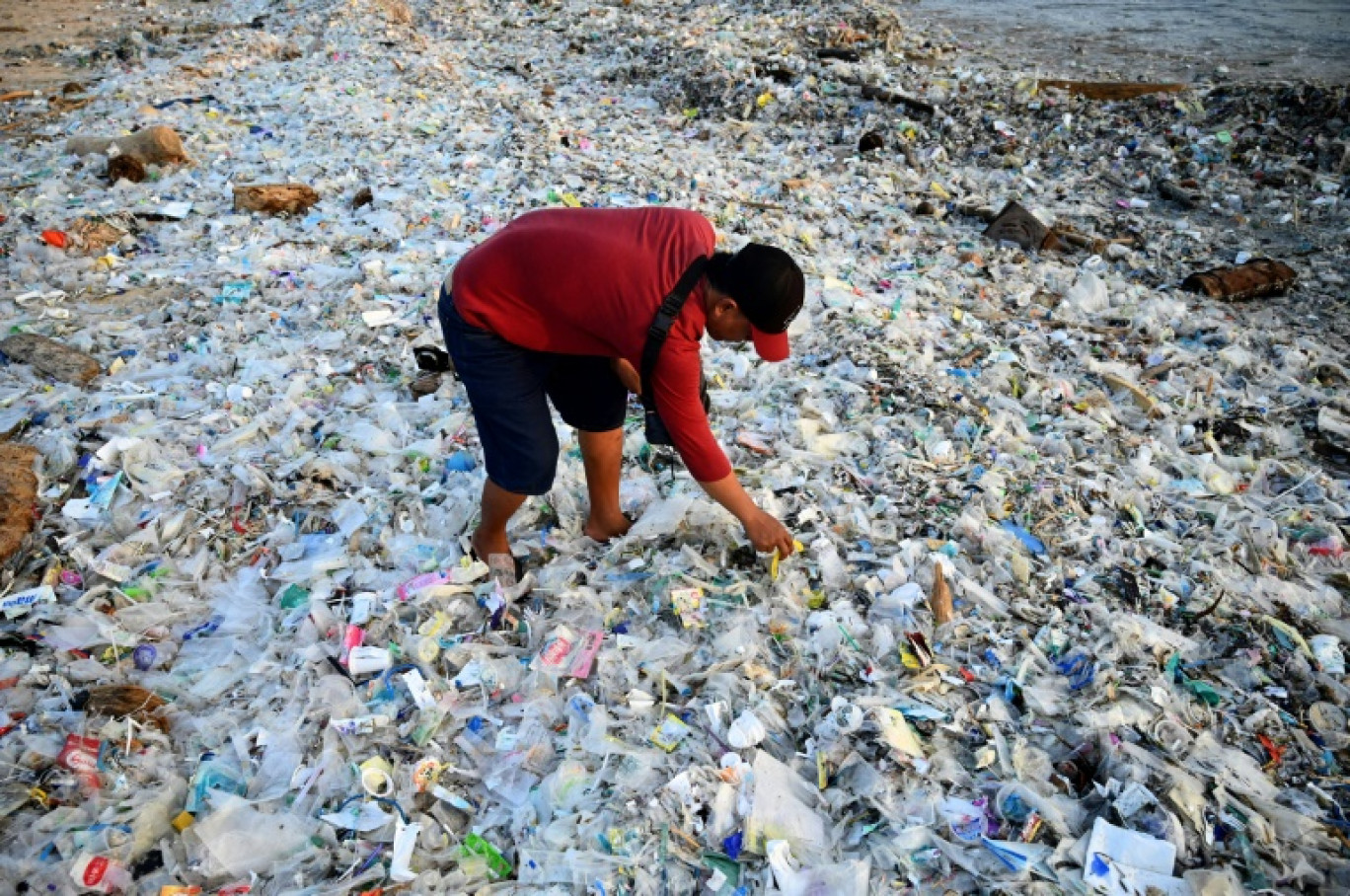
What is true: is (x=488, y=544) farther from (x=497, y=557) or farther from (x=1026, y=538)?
(x=1026, y=538)

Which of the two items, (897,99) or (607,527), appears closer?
(607,527)

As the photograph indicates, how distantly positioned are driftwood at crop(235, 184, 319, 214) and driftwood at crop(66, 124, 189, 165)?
1.00 meters

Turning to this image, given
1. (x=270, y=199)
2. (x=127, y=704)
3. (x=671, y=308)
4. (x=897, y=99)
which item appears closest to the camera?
(x=671, y=308)

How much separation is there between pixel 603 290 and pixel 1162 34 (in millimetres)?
12214

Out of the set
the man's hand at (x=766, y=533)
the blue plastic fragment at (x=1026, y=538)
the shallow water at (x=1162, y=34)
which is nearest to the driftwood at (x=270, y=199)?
the man's hand at (x=766, y=533)

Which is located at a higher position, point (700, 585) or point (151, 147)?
point (151, 147)

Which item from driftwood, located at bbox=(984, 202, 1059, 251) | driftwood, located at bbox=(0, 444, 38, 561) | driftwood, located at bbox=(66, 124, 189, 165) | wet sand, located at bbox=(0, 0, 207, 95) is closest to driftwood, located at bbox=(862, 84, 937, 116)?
driftwood, located at bbox=(984, 202, 1059, 251)

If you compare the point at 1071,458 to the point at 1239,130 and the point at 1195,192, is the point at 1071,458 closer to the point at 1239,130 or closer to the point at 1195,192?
the point at 1195,192

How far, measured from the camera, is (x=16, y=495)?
2.81 m

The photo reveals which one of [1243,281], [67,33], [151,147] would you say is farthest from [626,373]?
[67,33]

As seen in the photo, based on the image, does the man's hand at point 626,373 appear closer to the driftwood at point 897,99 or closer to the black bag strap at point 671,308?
the black bag strap at point 671,308

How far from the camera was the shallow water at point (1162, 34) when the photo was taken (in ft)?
30.3

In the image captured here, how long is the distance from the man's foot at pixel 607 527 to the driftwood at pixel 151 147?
5.05 m

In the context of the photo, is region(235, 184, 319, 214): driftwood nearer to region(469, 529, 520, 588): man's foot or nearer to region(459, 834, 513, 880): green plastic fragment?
region(469, 529, 520, 588): man's foot
